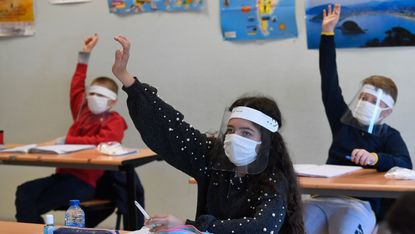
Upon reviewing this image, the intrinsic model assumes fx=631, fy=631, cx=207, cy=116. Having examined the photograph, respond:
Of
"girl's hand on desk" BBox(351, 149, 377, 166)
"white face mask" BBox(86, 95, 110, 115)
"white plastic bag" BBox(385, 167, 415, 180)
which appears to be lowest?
"white plastic bag" BBox(385, 167, 415, 180)

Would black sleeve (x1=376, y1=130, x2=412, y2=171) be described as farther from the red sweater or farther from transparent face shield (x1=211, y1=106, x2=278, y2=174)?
the red sweater

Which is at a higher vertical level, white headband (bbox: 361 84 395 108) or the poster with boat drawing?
the poster with boat drawing

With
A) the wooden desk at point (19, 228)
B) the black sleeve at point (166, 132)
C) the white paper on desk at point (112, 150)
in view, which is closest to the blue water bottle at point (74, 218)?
the wooden desk at point (19, 228)

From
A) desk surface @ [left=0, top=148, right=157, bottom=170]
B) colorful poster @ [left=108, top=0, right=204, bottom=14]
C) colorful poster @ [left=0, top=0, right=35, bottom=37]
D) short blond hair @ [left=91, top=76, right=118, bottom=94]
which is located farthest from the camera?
colorful poster @ [left=0, top=0, right=35, bottom=37]

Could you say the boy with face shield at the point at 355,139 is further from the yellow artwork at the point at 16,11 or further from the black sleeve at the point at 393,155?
the yellow artwork at the point at 16,11

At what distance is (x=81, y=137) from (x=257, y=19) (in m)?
1.30

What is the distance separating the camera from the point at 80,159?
3.29m

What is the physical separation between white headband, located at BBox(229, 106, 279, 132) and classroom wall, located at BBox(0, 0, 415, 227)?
5.43 ft

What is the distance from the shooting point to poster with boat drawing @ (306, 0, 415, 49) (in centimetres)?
348

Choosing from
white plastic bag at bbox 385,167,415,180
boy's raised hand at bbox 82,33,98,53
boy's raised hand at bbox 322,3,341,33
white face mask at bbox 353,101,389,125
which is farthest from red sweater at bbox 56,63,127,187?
white plastic bag at bbox 385,167,415,180

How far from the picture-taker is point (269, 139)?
215cm

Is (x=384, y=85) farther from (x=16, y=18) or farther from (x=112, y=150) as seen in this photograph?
(x=16, y=18)

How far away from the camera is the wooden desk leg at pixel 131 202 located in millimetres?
3329

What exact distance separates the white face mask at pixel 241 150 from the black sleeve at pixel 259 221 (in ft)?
0.57
